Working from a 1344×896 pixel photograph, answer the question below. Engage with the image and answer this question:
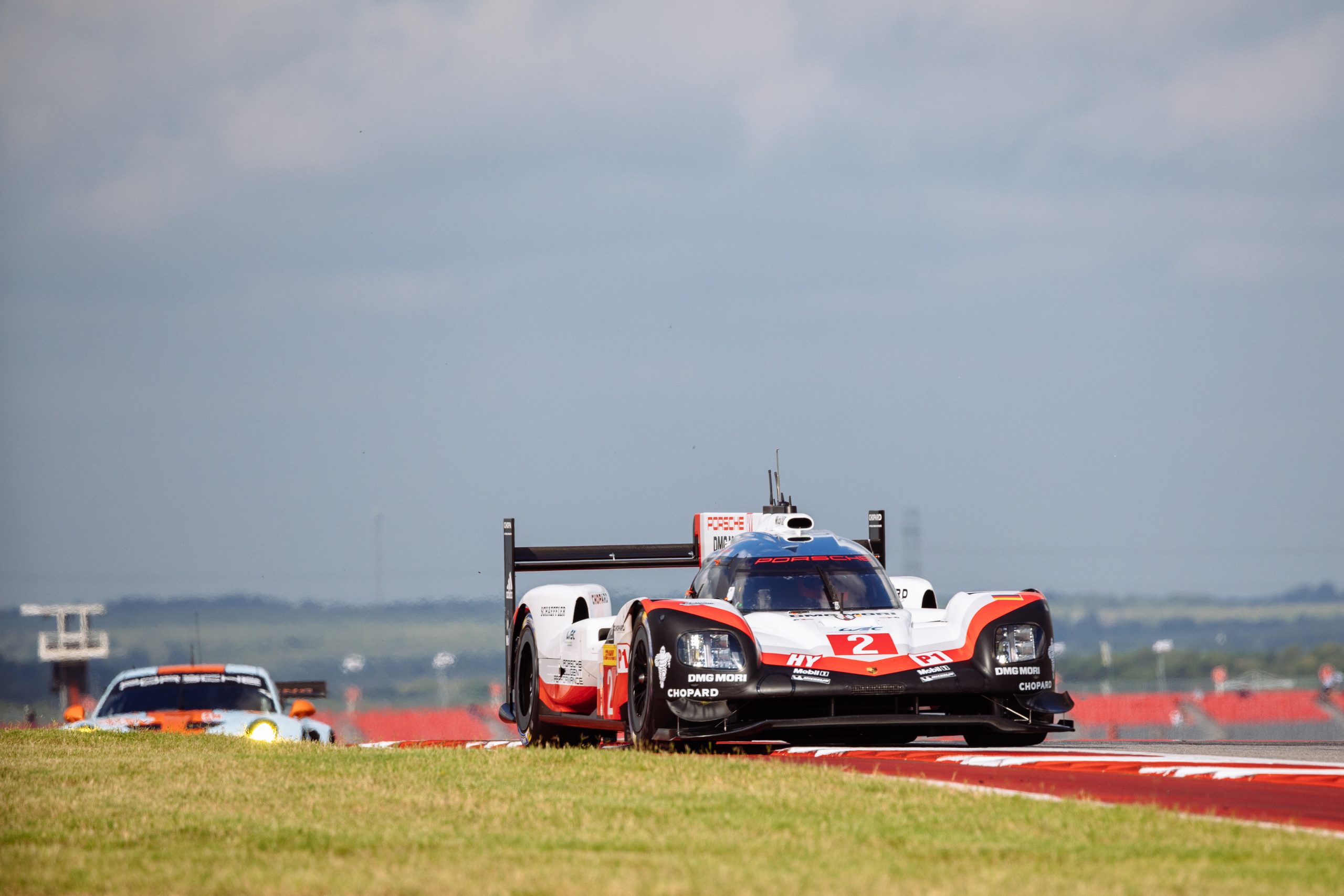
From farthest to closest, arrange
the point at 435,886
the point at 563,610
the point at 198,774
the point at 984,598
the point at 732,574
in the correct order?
the point at 563,610
the point at 732,574
the point at 984,598
the point at 198,774
the point at 435,886

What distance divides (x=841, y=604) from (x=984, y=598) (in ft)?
3.21

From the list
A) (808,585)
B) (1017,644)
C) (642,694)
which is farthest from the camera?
(808,585)

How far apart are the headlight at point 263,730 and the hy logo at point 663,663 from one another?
17.9 ft

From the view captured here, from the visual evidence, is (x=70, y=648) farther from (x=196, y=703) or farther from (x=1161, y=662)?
(x=1161, y=662)

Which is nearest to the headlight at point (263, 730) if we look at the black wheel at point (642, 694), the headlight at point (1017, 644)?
the black wheel at point (642, 694)

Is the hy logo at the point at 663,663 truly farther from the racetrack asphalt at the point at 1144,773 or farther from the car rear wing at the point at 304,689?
the car rear wing at the point at 304,689

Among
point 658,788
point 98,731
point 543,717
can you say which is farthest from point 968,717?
point 98,731

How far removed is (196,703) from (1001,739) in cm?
810

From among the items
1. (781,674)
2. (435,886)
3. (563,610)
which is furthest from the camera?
(563,610)

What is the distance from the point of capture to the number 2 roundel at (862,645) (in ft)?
31.7

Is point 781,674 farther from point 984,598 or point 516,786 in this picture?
point 516,786

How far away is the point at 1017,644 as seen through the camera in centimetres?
993

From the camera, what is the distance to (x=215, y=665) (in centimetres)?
1544

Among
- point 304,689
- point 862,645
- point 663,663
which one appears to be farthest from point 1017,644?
point 304,689
